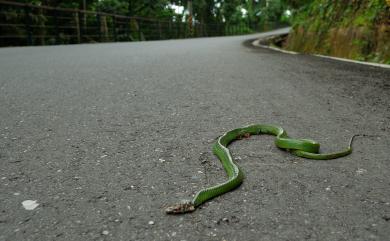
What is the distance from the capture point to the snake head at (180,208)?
1804 millimetres

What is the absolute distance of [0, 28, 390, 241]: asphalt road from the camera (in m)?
1.71

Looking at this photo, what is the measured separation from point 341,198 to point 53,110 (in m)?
2.82

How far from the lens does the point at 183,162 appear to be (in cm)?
247

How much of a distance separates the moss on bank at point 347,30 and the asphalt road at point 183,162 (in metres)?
2.35

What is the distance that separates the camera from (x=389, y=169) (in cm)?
226

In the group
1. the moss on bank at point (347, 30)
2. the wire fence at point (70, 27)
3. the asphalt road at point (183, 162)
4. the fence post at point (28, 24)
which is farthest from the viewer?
the wire fence at point (70, 27)

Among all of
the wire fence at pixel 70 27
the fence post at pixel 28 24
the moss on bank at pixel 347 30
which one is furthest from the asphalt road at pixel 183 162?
the wire fence at pixel 70 27

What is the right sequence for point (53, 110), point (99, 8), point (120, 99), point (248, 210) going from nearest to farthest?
point (248, 210), point (53, 110), point (120, 99), point (99, 8)

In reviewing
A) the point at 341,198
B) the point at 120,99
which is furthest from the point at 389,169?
the point at 120,99

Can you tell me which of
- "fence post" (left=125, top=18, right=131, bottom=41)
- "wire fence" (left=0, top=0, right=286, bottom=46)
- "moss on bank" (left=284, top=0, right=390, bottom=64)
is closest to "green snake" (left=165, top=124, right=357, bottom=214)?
"moss on bank" (left=284, top=0, right=390, bottom=64)

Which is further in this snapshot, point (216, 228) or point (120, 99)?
point (120, 99)

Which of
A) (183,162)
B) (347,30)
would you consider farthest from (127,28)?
(183,162)

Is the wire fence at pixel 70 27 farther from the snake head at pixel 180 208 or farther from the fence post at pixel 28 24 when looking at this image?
the snake head at pixel 180 208

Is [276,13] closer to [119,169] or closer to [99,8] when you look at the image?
[99,8]
